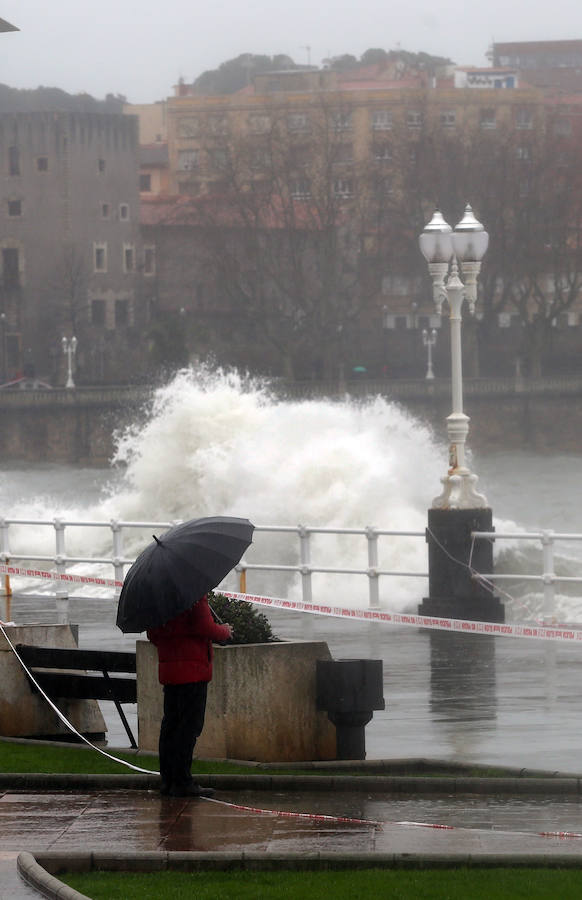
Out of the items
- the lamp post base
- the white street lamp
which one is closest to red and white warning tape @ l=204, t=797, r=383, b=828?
the lamp post base

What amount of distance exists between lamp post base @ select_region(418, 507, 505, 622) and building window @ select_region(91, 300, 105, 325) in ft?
298

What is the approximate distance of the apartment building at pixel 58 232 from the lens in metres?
107

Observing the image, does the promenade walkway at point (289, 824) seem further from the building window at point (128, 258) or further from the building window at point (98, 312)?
the building window at point (128, 258)

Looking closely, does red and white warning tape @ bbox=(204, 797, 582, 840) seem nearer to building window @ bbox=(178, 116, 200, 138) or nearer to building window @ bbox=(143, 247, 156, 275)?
building window @ bbox=(143, 247, 156, 275)

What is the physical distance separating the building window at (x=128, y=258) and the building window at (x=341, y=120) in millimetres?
14321

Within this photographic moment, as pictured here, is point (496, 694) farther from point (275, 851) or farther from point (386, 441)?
point (386, 441)

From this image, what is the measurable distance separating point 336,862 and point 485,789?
6.59 feet

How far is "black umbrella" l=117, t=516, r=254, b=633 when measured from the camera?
879cm

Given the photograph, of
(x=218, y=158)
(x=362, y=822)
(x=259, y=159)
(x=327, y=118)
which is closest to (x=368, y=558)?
(x=362, y=822)

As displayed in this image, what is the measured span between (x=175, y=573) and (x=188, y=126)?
115525 millimetres

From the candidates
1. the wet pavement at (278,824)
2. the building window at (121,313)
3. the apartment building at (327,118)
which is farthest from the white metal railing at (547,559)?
the building window at (121,313)

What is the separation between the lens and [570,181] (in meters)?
99.3

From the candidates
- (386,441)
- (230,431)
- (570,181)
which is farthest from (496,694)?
(570,181)

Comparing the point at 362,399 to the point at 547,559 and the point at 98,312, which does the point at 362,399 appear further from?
the point at 547,559
